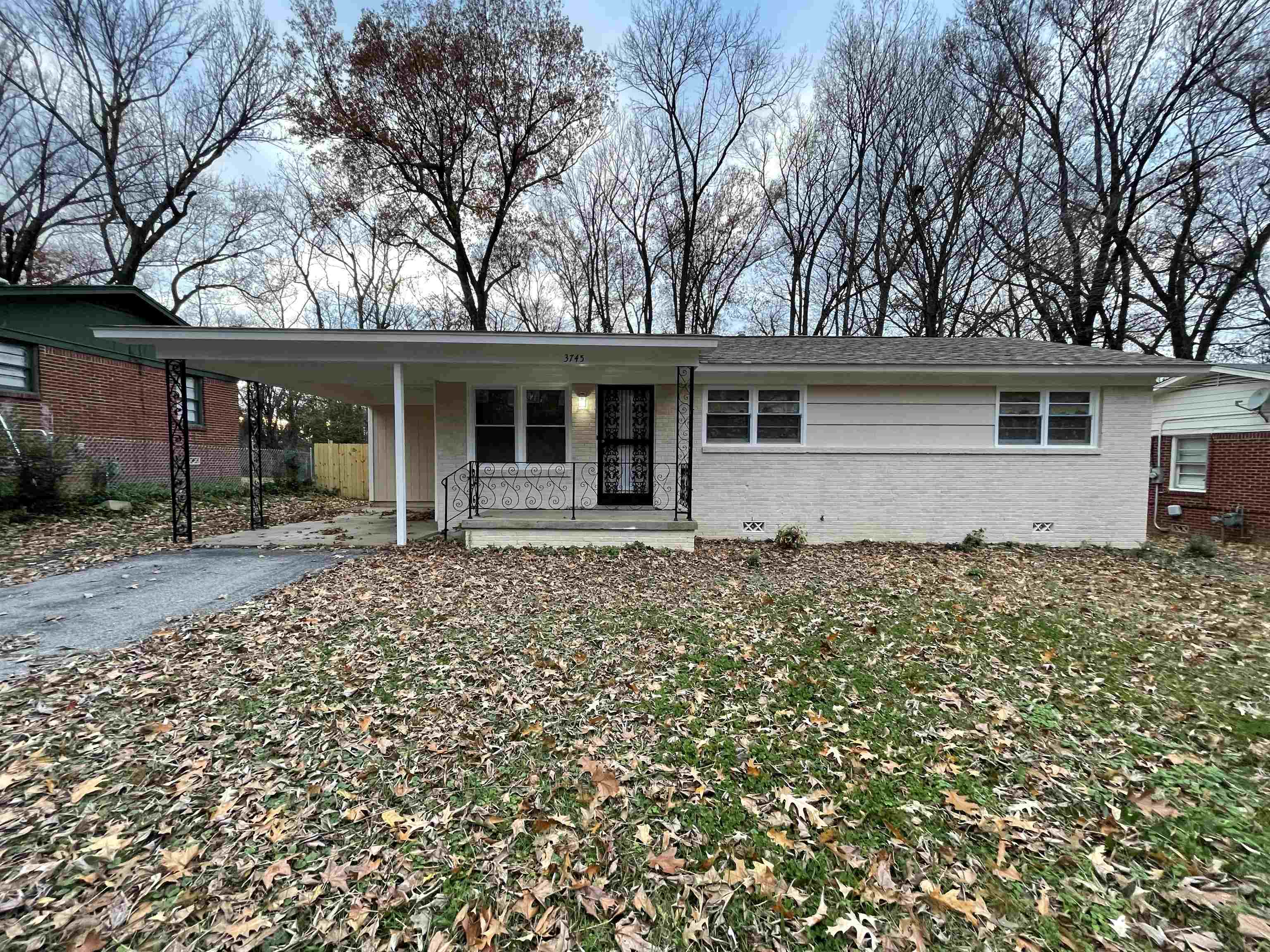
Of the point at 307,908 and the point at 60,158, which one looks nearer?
the point at 307,908

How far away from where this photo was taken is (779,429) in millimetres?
9297

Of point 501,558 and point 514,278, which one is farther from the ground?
point 514,278

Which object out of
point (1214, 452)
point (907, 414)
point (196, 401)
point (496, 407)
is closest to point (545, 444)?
point (496, 407)

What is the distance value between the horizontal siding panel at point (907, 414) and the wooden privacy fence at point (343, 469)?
1413 centimetres

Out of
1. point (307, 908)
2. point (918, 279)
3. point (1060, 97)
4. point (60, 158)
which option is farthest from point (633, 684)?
point (60, 158)

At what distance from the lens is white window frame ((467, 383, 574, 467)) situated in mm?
9117

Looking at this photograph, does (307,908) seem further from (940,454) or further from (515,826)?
(940,454)

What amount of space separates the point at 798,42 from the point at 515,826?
20.5 m

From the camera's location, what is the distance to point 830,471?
922cm

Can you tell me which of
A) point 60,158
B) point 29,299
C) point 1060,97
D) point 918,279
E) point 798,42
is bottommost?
point 29,299

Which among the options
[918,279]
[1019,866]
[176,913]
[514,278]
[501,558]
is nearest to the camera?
[176,913]

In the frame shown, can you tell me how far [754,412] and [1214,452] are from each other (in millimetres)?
10352

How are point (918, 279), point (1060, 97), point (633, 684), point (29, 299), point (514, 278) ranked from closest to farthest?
1. point (633, 684)
2. point (29, 299)
3. point (1060, 97)
4. point (918, 279)
5. point (514, 278)

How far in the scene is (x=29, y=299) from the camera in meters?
10.9
